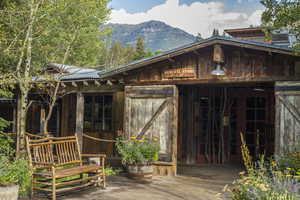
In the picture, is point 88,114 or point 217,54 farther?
point 88,114

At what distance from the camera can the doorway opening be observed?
1073cm

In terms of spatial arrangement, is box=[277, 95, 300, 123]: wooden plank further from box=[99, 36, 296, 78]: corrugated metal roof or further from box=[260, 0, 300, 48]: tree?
box=[260, 0, 300, 48]: tree

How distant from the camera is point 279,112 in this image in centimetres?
755

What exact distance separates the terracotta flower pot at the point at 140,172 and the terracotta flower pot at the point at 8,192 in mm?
3126

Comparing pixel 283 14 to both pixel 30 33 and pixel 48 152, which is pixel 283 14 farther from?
pixel 30 33

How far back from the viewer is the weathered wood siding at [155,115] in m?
8.66

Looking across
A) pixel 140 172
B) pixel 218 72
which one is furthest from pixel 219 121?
pixel 140 172

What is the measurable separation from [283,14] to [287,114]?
8.16ft

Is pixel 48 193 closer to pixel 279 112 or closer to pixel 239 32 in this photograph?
pixel 279 112

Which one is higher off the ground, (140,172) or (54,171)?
(54,171)

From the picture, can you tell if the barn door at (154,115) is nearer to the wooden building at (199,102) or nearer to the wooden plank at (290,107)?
the wooden building at (199,102)

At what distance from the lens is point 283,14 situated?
19.0ft

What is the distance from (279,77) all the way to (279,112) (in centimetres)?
74

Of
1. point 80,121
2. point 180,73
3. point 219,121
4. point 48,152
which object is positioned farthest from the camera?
point 219,121
